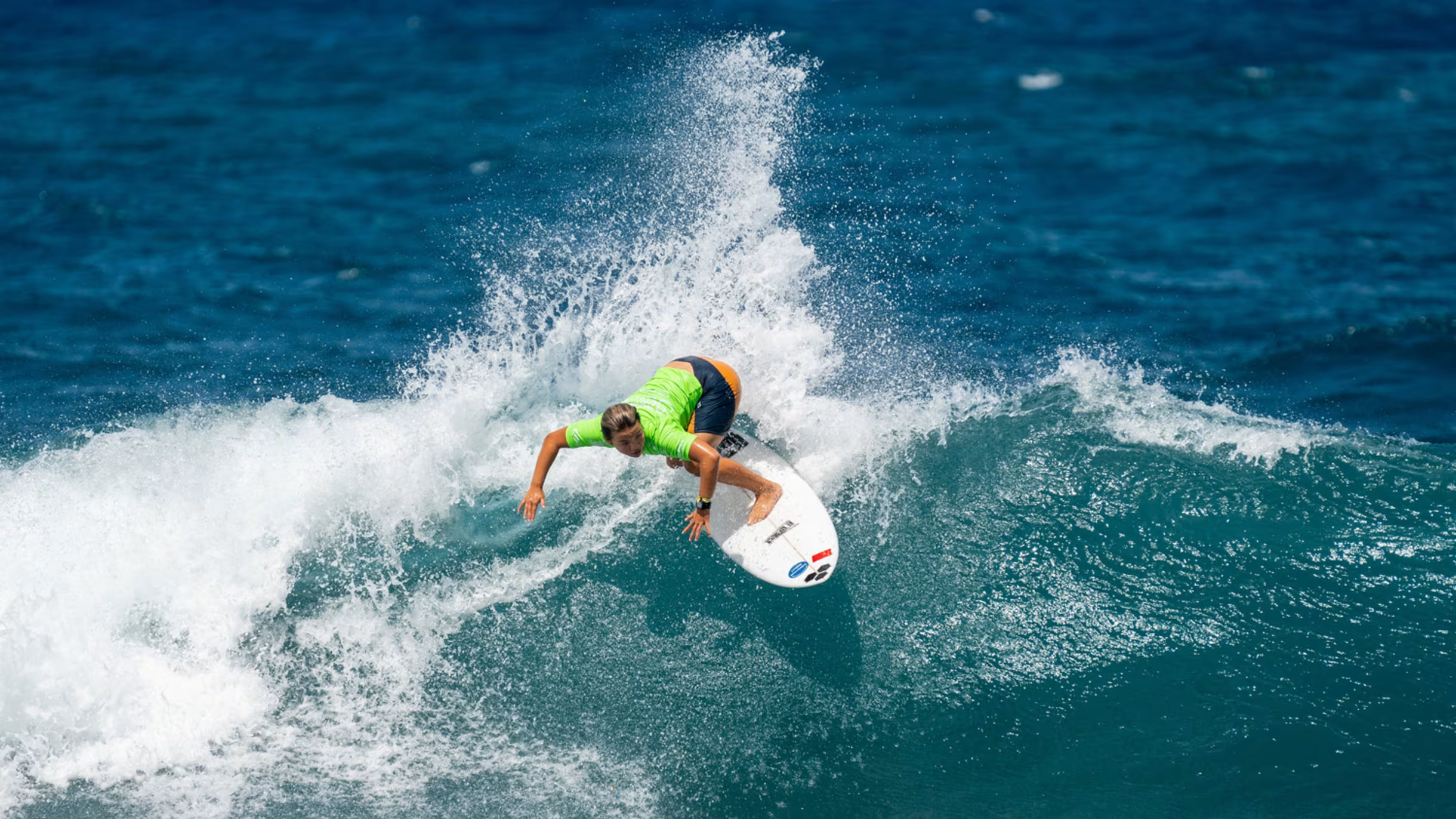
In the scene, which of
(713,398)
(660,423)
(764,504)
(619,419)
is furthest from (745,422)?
(619,419)

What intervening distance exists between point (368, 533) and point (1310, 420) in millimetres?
9162

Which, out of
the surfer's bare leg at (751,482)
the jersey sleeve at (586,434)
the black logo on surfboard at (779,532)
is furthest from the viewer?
the black logo on surfboard at (779,532)

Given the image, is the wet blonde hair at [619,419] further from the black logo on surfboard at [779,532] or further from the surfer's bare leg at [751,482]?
the black logo on surfboard at [779,532]

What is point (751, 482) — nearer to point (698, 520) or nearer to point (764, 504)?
point (764, 504)

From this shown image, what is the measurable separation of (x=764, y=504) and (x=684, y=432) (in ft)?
3.67

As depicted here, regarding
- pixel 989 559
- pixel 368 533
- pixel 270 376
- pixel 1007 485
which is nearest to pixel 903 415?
pixel 1007 485

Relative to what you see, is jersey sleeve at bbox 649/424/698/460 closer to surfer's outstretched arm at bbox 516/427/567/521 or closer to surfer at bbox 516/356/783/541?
surfer at bbox 516/356/783/541

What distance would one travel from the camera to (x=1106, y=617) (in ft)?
29.9

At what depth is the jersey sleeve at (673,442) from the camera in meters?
8.39

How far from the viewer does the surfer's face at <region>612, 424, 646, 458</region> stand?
317 inches

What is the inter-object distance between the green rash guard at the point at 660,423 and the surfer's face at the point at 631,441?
0.10 metres

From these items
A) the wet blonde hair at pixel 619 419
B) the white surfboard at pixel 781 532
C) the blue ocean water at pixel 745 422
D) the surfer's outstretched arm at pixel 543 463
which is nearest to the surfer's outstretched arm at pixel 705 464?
the wet blonde hair at pixel 619 419

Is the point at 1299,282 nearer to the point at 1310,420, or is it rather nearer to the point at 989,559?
the point at 1310,420

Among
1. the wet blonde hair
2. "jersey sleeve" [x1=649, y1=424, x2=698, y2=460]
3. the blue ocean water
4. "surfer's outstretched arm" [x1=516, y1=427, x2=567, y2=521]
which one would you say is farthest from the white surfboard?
the wet blonde hair
